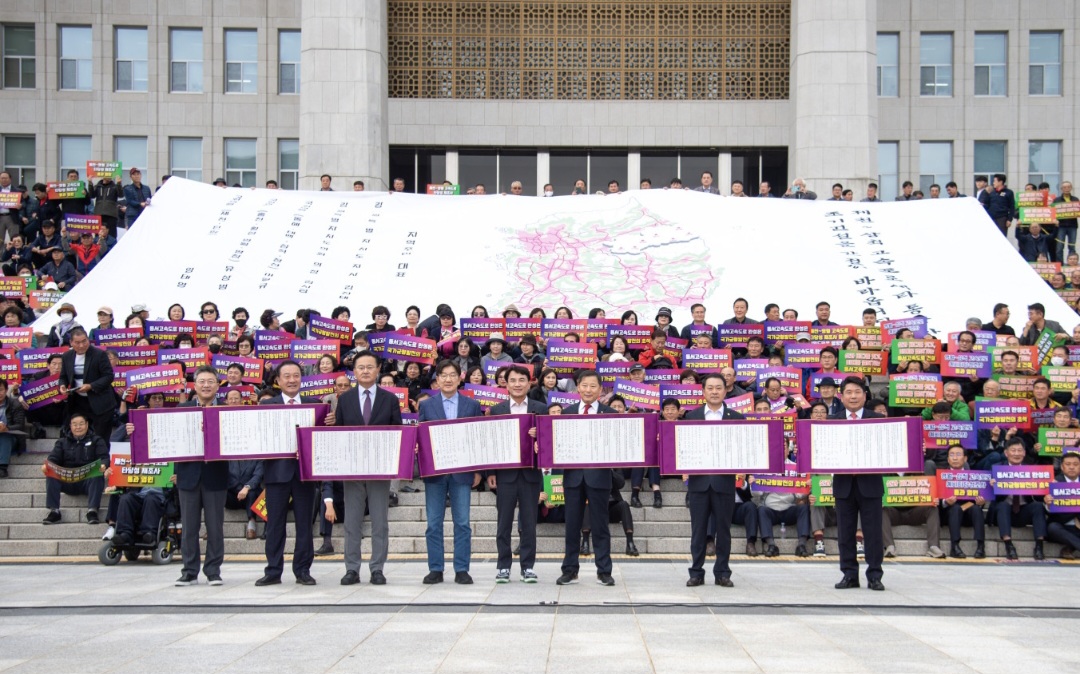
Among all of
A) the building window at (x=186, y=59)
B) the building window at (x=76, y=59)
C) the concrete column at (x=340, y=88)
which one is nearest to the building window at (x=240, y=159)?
the building window at (x=186, y=59)

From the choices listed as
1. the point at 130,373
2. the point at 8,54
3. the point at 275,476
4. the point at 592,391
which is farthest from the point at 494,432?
the point at 8,54

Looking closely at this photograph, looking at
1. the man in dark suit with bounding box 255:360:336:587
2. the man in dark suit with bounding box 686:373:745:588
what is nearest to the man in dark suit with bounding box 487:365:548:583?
the man in dark suit with bounding box 686:373:745:588

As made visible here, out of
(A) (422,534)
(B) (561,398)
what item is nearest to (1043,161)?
(B) (561,398)

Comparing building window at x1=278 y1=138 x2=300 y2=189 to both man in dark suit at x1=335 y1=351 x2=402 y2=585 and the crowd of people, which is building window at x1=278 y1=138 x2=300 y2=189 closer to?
the crowd of people

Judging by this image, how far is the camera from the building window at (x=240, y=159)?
34594mm

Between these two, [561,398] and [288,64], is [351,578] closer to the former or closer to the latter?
[561,398]

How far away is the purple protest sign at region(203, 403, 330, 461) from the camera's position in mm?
11336

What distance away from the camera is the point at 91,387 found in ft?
52.4

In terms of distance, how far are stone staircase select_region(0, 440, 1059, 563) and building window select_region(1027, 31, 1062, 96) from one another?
22494 millimetres

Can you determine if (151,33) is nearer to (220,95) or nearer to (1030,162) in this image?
(220,95)

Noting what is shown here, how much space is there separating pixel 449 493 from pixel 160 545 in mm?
3866

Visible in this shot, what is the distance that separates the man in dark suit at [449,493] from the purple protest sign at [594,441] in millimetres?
663

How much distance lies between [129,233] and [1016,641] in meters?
18.8

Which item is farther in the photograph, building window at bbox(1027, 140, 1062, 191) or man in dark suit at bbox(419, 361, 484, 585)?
building window at bbox(1027, 140, 1062, 191)
